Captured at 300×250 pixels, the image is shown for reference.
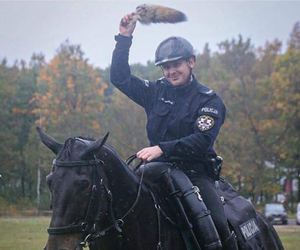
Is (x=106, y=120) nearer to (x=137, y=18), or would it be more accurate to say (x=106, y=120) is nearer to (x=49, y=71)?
(x=49, y=71)

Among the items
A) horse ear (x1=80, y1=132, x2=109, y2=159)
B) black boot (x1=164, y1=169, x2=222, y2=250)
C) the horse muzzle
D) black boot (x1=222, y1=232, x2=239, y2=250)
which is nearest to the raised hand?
black boot (x1=164, y1=169, x2=222, y2=250)

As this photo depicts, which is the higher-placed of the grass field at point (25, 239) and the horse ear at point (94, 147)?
the horse ear at point (94, 147)

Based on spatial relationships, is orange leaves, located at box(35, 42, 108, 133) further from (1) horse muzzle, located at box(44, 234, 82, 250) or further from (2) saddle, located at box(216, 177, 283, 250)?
(1) horse muzzle, located at box(44, 234, 82, 250)

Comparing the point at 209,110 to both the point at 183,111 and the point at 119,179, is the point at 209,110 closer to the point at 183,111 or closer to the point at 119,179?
the point at 183,111

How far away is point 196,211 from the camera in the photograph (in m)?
5.79

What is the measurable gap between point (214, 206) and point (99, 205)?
5.28 ft

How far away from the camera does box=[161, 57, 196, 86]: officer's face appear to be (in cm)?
622

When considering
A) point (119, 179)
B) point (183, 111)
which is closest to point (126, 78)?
point (183, 111)

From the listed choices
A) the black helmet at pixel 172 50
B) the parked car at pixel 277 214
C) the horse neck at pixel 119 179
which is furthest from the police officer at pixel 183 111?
the parked car at pixel 277 214

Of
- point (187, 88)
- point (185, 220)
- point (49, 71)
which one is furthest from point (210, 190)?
point (49, 71)

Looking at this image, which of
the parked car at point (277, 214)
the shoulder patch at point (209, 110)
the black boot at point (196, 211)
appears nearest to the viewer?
the black boot at point (196, 211)

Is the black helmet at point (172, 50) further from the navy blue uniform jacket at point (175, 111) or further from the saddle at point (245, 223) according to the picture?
the saddle at point (245, 223)

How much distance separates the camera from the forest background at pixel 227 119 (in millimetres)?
42344

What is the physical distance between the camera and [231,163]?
41875 millimetres
